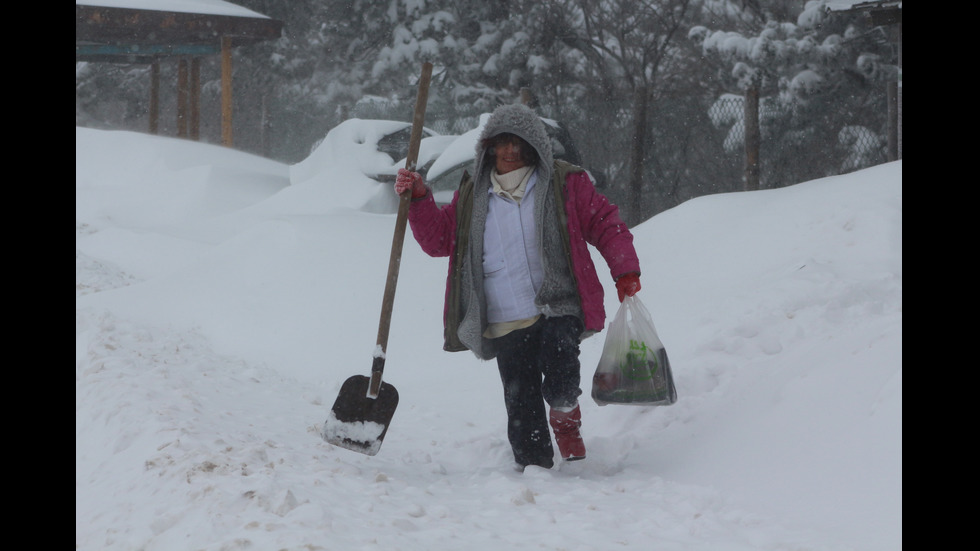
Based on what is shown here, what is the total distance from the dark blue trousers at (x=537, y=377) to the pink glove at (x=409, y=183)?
672 millimetres

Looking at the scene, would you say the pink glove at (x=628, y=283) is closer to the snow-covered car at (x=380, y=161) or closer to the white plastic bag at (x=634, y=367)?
the white plastic bag at (x=634, y=367)

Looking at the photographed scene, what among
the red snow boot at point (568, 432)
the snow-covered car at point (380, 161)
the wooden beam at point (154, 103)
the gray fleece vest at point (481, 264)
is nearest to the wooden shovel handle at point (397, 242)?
the gray fleece vest at point (481, 264)

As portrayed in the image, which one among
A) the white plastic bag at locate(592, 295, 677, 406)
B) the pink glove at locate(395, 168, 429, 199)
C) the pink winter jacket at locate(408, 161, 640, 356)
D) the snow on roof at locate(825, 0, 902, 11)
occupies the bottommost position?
the white plastic bag at locate(592, 295, 677, 406)

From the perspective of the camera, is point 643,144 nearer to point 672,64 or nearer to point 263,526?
point 672,64

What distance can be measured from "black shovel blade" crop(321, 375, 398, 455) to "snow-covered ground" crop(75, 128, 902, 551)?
0.42 ft

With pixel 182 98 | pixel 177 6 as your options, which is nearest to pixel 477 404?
pixel 177 6

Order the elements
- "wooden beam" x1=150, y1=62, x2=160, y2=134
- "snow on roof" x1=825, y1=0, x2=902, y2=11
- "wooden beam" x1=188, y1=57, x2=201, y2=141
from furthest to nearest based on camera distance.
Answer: "wooden beam" x1=150, y1=62, x2=160, y2=134 → "wooden beam" x1=188, y1=57, x2=201, y2=141 → "snow on roof" x1=825, y1=0, x2=902, y2=11

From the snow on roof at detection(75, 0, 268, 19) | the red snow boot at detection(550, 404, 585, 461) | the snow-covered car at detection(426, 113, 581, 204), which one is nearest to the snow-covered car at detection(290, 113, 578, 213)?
the snow-covered car at detection(426, 113, 581, 204)

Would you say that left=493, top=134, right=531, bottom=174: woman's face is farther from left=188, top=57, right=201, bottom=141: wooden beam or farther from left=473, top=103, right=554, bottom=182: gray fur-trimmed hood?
left=188, top=57, right=201, bottom=141: wooden beam

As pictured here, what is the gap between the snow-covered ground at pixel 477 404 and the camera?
2.93 m

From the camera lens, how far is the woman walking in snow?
3793mm

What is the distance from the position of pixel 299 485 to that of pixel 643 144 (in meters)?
8.09

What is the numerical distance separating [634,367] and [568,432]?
368mm
